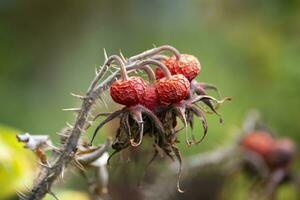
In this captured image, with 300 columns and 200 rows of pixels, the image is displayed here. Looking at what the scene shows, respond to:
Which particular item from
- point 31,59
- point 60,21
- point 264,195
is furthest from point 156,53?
point 60,21

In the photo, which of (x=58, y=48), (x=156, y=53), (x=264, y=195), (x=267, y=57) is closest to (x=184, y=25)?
(x=58, y=48)

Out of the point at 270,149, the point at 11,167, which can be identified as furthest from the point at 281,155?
the point at 11,167

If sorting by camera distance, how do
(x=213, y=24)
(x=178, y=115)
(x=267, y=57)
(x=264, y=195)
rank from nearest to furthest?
(x=178, y=115)
(x=264, y=195)
(x=267, y=57)
(x=213, y=24)

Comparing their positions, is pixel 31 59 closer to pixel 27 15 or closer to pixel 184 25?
pixel 27 15

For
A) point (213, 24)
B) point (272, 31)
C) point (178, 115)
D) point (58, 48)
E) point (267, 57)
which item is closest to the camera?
point (178, 115)

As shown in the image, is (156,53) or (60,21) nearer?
(156,53)

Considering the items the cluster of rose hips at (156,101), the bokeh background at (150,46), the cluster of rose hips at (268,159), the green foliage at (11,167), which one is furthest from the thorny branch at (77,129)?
the bokeh background at (150,46)

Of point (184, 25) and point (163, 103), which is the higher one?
point (163, 103)

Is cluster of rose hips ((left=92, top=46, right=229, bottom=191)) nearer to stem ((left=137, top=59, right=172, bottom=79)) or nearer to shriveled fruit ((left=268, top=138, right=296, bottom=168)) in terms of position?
stem ((left=137, top=59, right=172, bottom=79))

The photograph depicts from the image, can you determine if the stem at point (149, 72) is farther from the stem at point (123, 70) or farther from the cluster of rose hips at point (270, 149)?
the cluster of rose hips at point (270, 149)

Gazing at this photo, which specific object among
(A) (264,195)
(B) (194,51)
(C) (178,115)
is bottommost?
(B) (194,51)
